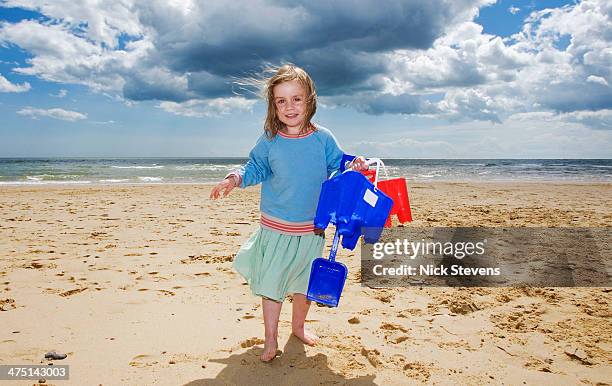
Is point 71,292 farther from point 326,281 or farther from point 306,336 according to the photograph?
point 326,281

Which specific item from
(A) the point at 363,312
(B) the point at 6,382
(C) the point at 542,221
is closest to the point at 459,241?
(C) the point at 542,221

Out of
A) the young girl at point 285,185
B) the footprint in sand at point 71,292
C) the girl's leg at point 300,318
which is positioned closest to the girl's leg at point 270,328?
the young girl at point 285,185

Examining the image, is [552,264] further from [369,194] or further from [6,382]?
[6,382]

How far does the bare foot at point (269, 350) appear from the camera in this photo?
2455mm

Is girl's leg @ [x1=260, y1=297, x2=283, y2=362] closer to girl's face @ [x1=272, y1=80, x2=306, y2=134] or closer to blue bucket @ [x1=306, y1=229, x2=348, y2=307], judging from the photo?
blue bucket @ [x1=306, y1=229, x2=348, y2=307]

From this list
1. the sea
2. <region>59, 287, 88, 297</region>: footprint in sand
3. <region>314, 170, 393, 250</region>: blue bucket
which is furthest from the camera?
the sea

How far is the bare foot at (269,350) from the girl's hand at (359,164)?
45.1 inches

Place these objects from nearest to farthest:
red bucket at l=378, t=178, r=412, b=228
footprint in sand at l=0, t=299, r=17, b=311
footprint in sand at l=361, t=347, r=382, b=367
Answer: footprint in sand at l=361, t=347, r=382, b=367 < red bucket at l=378, t=178, r=412, b=228 < footprint in sand at l=0, t=299, r=17, b=311

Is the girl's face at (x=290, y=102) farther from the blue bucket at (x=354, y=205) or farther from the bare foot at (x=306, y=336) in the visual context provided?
the bare foot at (x=306, y=336)

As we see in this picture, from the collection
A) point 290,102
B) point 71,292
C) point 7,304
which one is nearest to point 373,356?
A: point 290,102

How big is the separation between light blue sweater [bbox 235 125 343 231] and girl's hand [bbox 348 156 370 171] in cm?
Answer: 14

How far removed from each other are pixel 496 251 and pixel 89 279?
14.5ft

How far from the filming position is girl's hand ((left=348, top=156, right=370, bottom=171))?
251 cm

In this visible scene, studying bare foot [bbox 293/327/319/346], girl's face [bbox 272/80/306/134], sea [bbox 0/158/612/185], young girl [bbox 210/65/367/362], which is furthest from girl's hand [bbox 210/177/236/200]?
sea [bbox 0/158/612/185]
